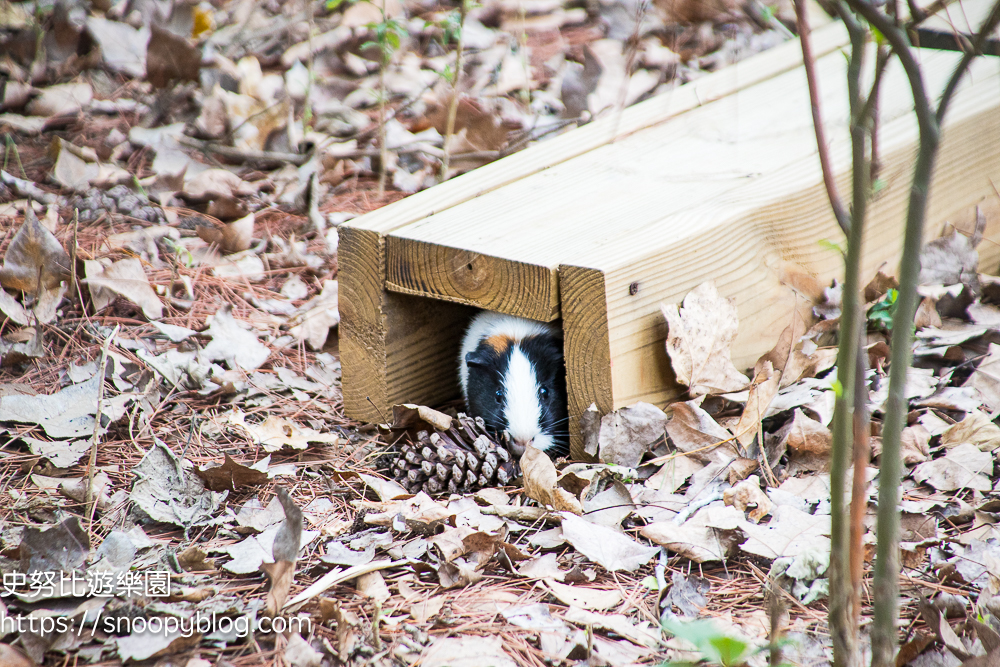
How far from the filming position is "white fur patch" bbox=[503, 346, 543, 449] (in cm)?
319

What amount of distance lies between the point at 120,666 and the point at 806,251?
9.00 ft

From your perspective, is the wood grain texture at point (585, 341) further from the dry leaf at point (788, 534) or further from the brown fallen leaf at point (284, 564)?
the brown fallen leaf at point (284, 564)

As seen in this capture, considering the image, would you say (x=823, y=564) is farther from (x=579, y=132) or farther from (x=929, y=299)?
(x=579, y=132)

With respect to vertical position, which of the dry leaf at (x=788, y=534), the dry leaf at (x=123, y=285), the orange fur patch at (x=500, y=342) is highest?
the dry leaf at (x=123, y=285)

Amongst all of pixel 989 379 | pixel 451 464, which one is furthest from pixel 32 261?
pixel 989 379

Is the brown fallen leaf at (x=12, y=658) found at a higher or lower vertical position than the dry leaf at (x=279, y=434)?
higher

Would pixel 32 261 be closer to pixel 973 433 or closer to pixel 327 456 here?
pixel 327 456

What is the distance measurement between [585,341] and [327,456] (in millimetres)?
1046

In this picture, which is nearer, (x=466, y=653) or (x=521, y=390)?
(x=466, y=653)

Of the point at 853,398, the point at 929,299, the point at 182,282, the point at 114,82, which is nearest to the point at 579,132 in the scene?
the point at 929,299

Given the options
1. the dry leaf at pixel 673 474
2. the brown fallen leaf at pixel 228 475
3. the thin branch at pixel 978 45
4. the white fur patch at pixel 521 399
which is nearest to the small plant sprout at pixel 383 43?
the white fur patch at pixel 521 399

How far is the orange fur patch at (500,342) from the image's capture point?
3480 mm

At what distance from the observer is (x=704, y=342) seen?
9.73 feet

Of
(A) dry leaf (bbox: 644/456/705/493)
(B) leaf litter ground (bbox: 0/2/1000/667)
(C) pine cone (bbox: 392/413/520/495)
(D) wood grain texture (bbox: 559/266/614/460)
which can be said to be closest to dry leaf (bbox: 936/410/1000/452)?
(B) leaf litter ground (bbox: 0/2/1000/667)
